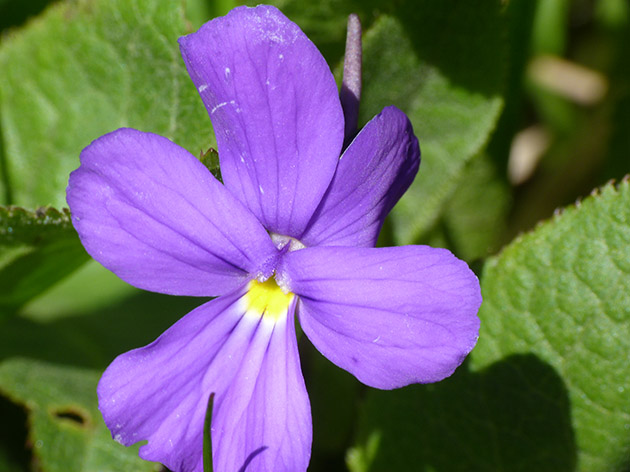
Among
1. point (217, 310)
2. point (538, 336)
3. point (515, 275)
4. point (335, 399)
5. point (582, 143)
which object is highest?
point (217, 310)

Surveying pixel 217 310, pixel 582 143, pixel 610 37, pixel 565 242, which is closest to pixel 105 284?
pixel 217 310

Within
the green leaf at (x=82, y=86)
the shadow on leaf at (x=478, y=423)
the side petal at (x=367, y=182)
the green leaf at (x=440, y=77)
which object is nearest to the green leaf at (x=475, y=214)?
the green leaf at (x=440, y=77)

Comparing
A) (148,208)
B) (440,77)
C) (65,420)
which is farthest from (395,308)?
(65,420)

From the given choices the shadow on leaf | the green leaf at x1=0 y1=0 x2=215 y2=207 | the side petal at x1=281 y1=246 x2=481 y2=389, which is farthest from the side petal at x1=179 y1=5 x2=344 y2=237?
the shadow on leaf

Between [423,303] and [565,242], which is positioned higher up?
[423,303]

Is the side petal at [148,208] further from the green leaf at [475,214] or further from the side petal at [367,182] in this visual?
the green leaf at [475,214]

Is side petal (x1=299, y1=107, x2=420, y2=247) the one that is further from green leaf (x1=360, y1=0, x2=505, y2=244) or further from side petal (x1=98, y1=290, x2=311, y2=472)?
green leaf (x1=360, y1=0, x2=505, y2=244)

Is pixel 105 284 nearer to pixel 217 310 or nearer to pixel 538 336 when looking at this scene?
pixel 217 310
